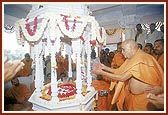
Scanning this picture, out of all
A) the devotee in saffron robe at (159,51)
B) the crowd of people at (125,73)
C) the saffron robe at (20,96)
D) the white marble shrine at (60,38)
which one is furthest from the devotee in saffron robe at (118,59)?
the saffron robe at (20,96)

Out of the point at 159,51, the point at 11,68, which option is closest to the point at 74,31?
the point at 11,68

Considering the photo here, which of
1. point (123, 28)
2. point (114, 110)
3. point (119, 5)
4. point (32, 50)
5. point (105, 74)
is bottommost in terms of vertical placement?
point (114, 110)

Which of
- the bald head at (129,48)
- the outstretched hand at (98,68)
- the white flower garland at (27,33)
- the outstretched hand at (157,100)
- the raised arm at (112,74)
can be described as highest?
the white flower garland at (27,33)

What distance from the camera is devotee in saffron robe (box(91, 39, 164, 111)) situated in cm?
242

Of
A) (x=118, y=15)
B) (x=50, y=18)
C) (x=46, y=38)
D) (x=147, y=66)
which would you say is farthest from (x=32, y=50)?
(x=147, y=66)

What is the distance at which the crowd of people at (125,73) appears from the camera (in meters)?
2.42

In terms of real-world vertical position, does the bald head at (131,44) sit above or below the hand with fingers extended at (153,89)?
above

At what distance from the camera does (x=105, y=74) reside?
2482 mm

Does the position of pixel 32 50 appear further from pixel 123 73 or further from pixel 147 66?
pixel 147 66

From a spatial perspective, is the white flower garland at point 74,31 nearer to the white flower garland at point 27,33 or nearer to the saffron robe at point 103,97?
the white flower garland at point 27,33

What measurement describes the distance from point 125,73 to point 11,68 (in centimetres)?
96

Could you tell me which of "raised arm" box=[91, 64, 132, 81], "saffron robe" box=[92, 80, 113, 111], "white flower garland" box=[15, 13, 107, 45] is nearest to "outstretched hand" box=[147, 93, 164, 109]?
"raised arm" box=[91, 64, 132, 81]

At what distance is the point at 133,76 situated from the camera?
95.6 inches

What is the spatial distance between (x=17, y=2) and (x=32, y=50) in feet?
1.37
